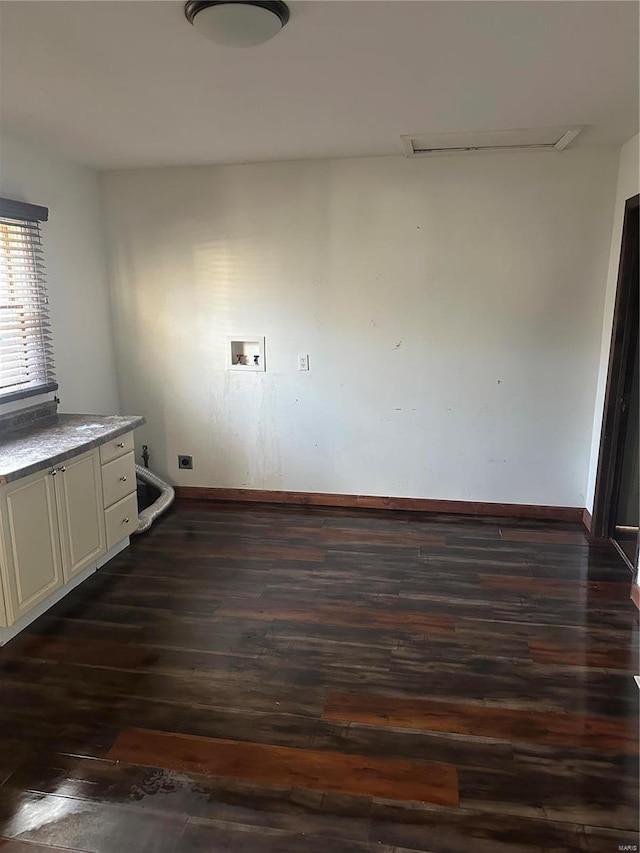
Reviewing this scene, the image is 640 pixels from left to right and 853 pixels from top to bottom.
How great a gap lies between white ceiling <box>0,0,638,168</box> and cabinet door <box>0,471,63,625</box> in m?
1.77

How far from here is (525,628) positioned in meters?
2.87

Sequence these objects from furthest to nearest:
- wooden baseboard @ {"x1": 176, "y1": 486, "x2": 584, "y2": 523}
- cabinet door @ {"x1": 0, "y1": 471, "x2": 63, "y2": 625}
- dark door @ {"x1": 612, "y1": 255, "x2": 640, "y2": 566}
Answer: wooden baseboard @ {"x1": 176, "y1": 486, "x2": 584, "y2": 523}, dark door @ {"x1": 612, "y1": 255, "x2": 640, "y2": 566}, cabinet door @ {"x1": 0, "y1": 471, "x2": 63, "y2": 625}

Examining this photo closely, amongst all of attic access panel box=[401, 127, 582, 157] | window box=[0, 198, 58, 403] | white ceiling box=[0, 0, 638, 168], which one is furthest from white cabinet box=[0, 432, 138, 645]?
attic access panel box=[401, 127, 582, 157]

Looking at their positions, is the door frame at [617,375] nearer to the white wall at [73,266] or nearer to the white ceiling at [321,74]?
the white ceiling at [321,74]

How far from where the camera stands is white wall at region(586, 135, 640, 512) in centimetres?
343

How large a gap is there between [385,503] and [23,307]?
273cm

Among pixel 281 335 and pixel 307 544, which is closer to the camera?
pixel 307 544

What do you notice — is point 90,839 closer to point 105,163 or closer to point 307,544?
point 307,544

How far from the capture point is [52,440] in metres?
3.17

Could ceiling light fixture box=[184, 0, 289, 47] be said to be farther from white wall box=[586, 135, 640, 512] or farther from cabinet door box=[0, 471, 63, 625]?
A: white wall box=[586, 135, 640, 512]

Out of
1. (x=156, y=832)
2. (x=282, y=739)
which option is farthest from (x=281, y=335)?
(x=156, y=832)

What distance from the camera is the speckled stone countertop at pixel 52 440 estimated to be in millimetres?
2711

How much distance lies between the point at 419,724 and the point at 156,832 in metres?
0.98

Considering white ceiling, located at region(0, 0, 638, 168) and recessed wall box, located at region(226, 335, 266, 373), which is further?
recessed wall box, located at region(226, 335, 266, 373)
